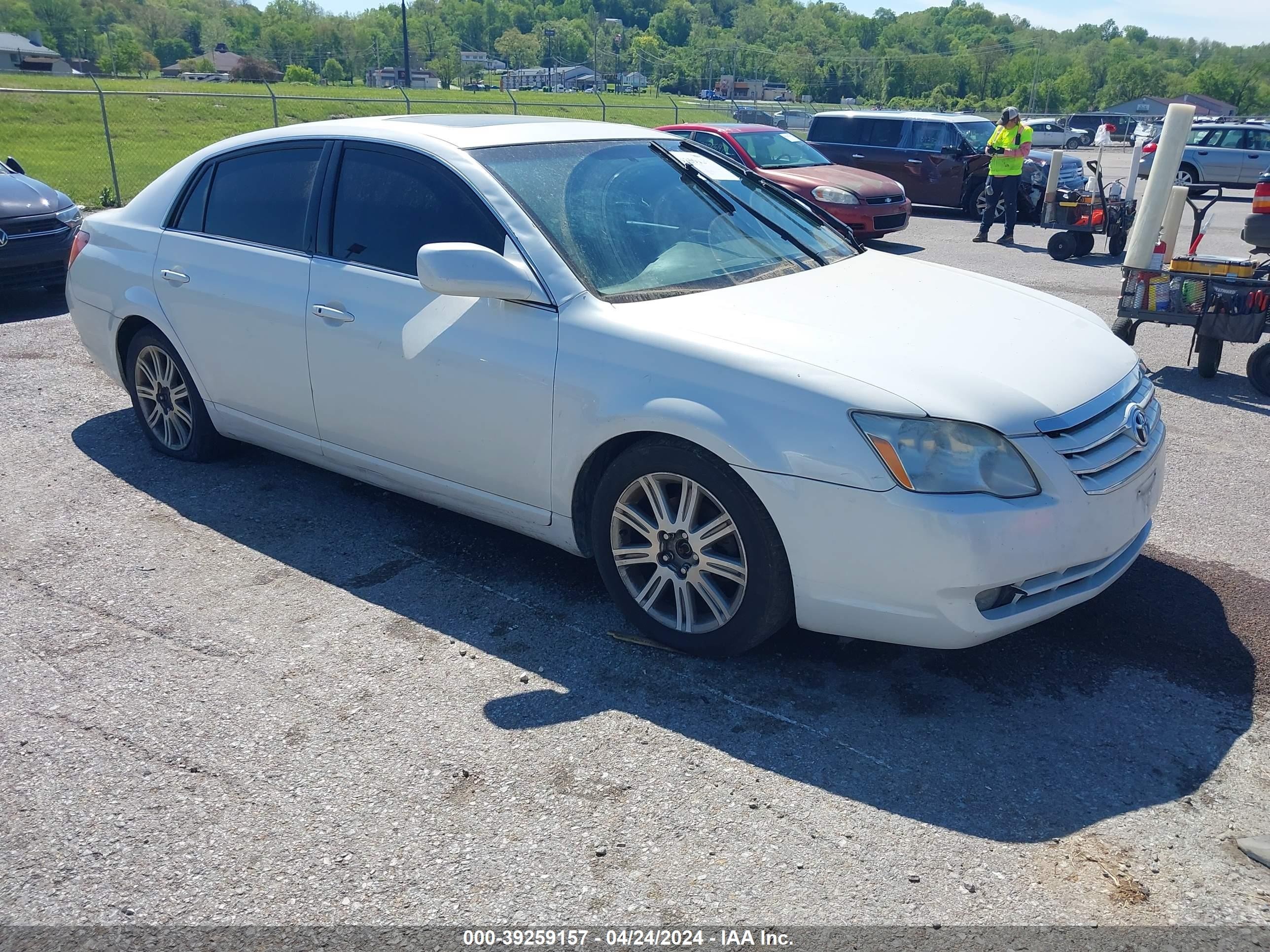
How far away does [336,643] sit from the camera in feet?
12.2

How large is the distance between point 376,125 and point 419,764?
282 centimetres

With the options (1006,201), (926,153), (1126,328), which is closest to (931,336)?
(1126,328)

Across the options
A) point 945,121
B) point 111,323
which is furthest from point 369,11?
point 111,323

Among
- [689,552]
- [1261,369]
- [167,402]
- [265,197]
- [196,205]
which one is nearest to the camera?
[689,552]

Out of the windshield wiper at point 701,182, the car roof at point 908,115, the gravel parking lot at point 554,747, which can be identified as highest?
the car roof at point 908,115

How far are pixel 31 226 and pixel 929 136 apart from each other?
48.0 feet

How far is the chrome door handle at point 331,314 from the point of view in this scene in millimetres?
4199

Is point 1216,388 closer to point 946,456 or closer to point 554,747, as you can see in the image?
point 946,456

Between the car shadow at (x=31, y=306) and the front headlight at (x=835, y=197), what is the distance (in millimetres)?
9061

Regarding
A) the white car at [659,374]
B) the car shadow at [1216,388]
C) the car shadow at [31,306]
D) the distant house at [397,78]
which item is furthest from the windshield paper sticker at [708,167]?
the distant house at [397,78]

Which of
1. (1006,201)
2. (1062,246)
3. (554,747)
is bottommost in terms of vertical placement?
(554,747)

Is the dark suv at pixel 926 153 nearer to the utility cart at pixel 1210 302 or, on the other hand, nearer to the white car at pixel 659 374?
the utility cart at pixel 1210 302

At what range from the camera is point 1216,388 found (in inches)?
293

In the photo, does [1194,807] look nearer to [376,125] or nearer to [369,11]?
[376,125]
